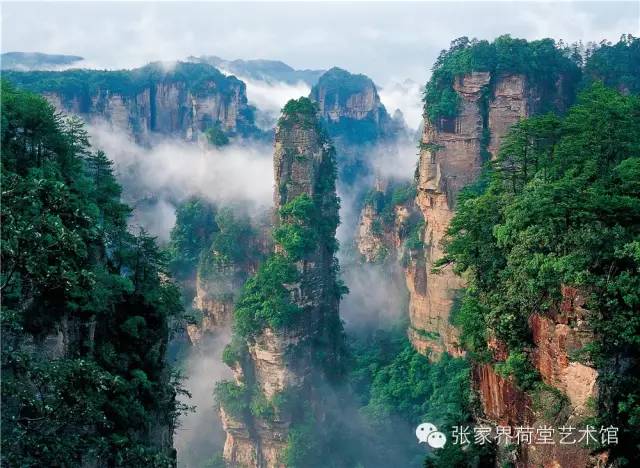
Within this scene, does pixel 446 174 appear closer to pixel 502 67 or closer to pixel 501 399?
pixel 502 67

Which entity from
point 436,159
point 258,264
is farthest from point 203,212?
point 436,159

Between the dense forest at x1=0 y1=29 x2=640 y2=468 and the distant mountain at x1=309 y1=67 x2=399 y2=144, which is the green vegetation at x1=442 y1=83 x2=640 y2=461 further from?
the distant mountain at x1=309 y1=67 x2=399 y2=144

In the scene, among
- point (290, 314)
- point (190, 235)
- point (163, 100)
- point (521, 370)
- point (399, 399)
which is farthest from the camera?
point (163, 100)

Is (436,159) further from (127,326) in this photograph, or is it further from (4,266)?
(4,266)

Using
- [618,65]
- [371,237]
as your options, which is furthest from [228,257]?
[618,65]

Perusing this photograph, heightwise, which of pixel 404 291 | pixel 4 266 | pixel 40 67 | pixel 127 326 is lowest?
pixel 404 291

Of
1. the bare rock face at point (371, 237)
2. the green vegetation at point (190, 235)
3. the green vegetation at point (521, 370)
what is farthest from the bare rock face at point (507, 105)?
the green vegetation at point (521, 370)
